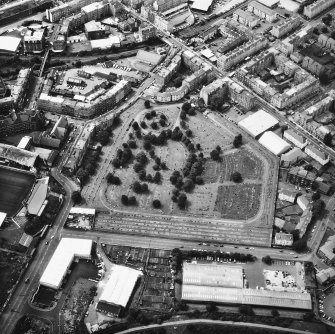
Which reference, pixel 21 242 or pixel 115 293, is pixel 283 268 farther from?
pixel 21 242

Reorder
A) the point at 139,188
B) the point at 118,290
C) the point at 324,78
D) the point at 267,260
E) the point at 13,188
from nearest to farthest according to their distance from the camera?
the point at 118,290 → the point at 267,260 → the point at 139,188 → the point at 13,188 → the point at 324,78

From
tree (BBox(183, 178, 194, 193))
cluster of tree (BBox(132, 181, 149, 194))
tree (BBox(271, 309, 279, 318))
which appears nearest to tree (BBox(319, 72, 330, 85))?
tree (BBox(183, 178, 194, 193))

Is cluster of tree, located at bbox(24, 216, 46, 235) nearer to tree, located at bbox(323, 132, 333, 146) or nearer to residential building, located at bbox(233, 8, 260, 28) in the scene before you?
tree, located at bbox(323, 132, 333, 146)

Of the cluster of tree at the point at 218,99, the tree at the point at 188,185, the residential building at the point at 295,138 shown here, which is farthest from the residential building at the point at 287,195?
the cluster of tree at the point at 218,99

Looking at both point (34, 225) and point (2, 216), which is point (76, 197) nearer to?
point (34, 225)

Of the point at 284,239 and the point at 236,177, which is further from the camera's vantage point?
the point at 236,177

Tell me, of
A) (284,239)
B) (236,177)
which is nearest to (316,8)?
(236,177)

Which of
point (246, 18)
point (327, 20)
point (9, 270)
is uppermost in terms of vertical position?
point (9, 270)

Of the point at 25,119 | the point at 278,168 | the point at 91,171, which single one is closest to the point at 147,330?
the point at 91,171
